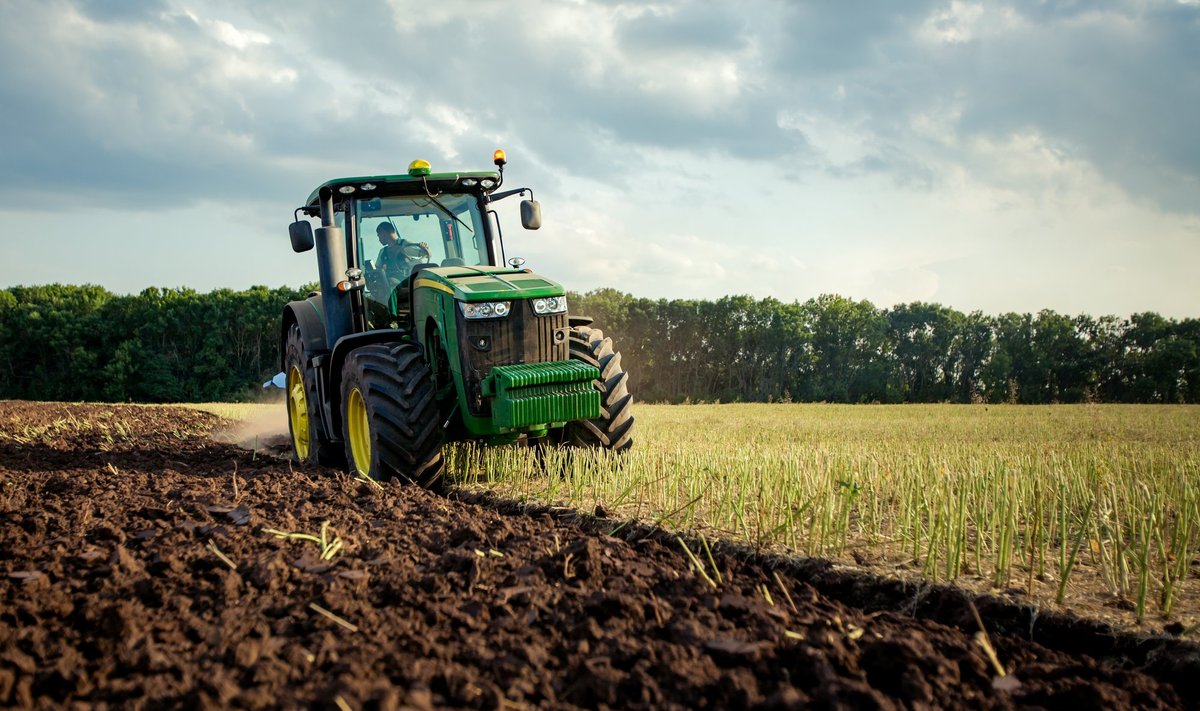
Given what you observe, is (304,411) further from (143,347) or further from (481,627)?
(143,347)

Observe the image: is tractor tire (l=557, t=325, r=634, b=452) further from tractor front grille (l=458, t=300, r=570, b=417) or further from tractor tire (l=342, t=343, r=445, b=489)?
tractor tire (l=342, t=343, r=445, b=489)

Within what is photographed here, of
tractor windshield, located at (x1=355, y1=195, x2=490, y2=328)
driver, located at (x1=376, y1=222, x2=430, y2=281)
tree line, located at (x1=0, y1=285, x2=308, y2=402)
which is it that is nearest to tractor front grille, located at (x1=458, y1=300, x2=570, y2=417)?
tractor windshield, located at (x1=355, y1=195, x2=490, y2=328)

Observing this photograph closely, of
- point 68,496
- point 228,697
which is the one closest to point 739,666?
point 228,697

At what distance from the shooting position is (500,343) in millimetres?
6398

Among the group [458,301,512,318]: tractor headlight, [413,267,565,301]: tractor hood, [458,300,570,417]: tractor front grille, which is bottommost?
[458,300,570,417]: tractor front grille

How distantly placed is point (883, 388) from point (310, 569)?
3426 cm

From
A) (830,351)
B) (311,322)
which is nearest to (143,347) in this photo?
(830,351)

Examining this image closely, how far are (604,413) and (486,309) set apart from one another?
4.10ft

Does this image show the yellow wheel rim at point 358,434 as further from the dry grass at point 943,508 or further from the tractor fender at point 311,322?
the tractor fender at point 311,322

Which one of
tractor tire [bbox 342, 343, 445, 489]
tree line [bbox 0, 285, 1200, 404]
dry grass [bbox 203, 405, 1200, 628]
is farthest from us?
tree line [bbox 0, 285, 1200, 404]

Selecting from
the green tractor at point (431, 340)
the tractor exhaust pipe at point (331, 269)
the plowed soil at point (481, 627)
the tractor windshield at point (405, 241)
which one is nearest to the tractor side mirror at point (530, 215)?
the green tractor at point (431, 340)

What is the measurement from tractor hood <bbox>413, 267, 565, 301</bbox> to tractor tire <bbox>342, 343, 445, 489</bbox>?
1.87 ft

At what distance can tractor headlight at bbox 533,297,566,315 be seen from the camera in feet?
21.4

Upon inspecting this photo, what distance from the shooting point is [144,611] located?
347 cm
